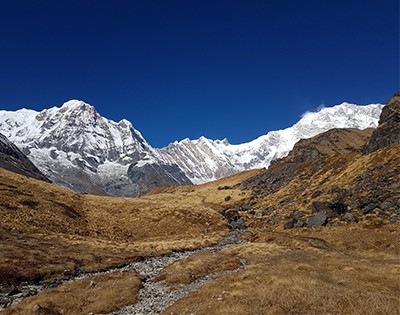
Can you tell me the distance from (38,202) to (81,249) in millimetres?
28088

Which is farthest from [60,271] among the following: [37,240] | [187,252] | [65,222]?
[65,222]

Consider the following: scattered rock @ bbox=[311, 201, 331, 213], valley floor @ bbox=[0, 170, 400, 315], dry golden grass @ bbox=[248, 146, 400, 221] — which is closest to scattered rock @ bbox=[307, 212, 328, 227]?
valley floor @ bbox=[0, 170, 400, 315]

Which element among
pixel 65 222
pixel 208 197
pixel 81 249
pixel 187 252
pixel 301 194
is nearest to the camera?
pixel 81 249

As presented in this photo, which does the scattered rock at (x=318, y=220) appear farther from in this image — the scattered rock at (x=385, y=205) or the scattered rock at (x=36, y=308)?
the scattered rock at (x=36, y=308)

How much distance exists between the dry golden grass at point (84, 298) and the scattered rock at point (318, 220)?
1734 inches

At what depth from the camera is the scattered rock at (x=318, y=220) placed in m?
68.1

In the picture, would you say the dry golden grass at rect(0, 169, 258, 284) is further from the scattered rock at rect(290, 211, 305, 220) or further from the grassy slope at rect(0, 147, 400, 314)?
the scattered rock at rect(290, 211, 305, 220)

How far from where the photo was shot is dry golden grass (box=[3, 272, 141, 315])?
1064 inches

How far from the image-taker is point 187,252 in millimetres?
59812

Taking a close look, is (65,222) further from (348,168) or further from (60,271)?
(348,168)

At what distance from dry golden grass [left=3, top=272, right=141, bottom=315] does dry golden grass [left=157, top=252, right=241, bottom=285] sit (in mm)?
4287

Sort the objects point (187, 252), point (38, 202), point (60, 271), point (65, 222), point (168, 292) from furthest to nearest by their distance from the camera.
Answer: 1. point (38, 202)
2. point (65, 222)
3. point (187, 252)
4. point (60, 271)
5. point (168, 292)

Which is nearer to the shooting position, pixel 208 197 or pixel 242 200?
pixel 242 200

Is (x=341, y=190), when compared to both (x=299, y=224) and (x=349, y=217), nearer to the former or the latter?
(x=299, y=224)
